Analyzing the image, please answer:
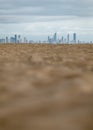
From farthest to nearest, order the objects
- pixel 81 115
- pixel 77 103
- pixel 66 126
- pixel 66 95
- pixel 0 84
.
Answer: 1. pixel 0 84
2. pixel 66 95
3. pixel 77 103
4. pixel 81 115
5. pixel 66 126

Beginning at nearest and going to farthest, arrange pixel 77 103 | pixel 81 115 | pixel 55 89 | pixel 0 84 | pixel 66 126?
pixel 66 126, pixel 81 115, pixel 77 103, pixel 55 89, pixel 0 84

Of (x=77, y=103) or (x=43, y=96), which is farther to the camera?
(x=43, y=96)

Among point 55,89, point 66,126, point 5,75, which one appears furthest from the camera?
point 5,75

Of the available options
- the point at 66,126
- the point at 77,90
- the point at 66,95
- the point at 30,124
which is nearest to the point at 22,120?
the point at 30,124

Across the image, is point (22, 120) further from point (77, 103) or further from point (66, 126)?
point (77, 103)

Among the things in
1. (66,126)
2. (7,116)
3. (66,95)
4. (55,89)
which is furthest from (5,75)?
(66,126)

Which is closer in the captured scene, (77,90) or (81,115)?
(81,115)

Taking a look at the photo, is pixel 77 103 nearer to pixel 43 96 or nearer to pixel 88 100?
pixel 88 100

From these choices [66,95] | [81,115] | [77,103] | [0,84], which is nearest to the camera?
[81,115]
